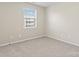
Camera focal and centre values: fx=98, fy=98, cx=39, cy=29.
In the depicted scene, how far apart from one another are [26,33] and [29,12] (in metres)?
0.87

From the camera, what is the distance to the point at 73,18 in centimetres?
341

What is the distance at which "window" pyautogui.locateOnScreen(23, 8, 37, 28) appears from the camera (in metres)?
3.93

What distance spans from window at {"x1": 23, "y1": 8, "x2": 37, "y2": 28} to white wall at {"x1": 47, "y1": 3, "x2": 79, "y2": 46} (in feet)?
2.15

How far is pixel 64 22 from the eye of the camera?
375cm

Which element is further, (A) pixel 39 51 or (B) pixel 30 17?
(B) pixel 30 17

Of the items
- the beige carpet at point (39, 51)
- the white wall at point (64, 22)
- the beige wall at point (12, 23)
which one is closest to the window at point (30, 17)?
the beige wall at point (12, 23)

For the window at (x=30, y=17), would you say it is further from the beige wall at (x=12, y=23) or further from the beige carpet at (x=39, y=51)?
the beige carpet at (x=39, y=51)

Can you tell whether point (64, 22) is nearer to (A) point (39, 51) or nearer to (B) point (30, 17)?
(B) point (30, 17)

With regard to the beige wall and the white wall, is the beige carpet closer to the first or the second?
the beige wall

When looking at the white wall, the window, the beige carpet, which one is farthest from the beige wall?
the white wall

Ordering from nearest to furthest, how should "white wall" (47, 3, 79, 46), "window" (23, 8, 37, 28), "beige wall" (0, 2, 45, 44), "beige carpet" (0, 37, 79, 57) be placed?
"beige carpet" (0, 37, 79, 57) → "beige wall" (0, 2, 45, 44) → "white wall" (47, 3, 79, 46) → "window" (23, 8, 37, 28)

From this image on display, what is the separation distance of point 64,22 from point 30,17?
4.63 feet

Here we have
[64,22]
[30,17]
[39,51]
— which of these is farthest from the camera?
[30,17]

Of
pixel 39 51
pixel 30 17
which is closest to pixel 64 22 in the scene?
pixel 30 17
